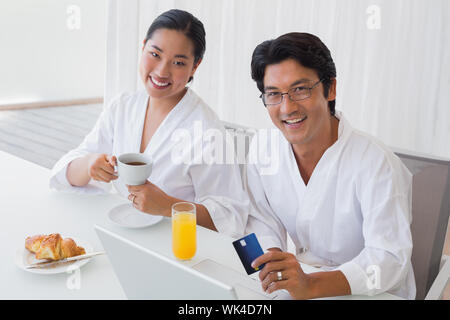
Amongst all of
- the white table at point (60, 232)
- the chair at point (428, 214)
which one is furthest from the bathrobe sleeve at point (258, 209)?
the chair at point (428, 214)

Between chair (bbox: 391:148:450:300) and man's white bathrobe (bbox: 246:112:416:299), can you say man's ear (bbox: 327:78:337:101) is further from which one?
chair (bbox: 391:148:450:300)

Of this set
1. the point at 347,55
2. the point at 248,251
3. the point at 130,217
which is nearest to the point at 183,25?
the point at 130,217

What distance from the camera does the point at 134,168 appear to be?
1256 millimetres

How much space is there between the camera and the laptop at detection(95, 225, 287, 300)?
28.6 inches

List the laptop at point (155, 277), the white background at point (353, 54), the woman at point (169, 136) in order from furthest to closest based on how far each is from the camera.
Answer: the white background at point (353, 54), the woman at point (169, 136), the laptop at point (155, 277)

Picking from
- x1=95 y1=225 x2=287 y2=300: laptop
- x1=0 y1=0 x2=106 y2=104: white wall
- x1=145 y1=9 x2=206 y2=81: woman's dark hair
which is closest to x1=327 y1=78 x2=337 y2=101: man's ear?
x1=145 y1=9 x2=206 y2=81: woman's dark hair

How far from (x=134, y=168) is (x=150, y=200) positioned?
0.13m

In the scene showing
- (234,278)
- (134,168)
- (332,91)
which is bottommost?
(234,278)

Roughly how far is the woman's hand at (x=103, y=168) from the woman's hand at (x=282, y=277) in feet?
2.00

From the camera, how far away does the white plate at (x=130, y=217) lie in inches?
53.0

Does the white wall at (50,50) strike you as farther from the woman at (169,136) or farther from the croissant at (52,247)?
the croissant at (52,247)

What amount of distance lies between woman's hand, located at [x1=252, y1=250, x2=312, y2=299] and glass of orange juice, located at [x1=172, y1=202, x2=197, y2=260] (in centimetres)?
21

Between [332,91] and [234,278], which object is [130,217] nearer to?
[234,278]
